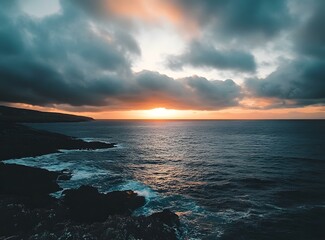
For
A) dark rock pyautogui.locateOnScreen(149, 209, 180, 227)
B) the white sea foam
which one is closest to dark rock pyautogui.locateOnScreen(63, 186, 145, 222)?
the white sea foam

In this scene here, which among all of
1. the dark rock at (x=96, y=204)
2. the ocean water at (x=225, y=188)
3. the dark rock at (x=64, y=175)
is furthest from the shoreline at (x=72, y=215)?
Answer: the dark rock at (x=64, y=175)

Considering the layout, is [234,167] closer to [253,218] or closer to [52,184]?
[253,218]

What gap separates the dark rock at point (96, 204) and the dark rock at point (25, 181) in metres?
8.04

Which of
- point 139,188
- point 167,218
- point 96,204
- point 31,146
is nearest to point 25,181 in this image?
point 96,204

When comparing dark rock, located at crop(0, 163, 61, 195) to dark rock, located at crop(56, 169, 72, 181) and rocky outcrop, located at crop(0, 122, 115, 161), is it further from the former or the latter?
rocky outcrop, located at crop(0, 122, 115, 161)

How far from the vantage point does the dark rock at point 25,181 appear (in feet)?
103

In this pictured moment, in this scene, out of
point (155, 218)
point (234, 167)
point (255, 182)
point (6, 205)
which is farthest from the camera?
point (234, 167)

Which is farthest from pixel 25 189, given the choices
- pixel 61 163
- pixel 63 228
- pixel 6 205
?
pixel 61 163

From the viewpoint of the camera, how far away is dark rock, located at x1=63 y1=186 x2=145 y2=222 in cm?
2389

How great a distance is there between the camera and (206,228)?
23.8 m

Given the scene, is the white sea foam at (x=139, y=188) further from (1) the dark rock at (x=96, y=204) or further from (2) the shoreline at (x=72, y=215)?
(1) the dark rock at (x=96, y=204)

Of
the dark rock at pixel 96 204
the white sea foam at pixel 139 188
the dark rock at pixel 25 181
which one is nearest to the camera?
the dark rock at pixel 96 204

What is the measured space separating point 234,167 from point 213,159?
1151 centimetres

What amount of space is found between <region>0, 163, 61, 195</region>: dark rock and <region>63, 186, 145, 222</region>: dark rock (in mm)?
8045
